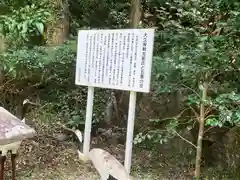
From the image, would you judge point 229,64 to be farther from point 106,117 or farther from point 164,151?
point 106,117

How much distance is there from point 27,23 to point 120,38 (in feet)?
3.31

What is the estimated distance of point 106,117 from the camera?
4.97m

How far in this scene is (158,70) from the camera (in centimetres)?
392

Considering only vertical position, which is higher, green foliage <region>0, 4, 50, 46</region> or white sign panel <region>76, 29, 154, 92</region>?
green foliage <region>0, 4, 50, 46</region>

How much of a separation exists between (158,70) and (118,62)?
0.47 metres

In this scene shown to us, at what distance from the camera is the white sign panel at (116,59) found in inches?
140

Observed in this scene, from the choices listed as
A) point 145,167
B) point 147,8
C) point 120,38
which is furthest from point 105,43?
point 147,8

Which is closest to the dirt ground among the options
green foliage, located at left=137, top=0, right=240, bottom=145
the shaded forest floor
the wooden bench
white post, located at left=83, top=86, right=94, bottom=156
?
the shaded forest floor

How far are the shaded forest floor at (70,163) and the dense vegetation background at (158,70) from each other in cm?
17

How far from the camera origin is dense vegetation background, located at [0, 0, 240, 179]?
3.32 m

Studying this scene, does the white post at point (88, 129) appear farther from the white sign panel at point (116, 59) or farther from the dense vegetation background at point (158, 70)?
the dense vegetation background at point (158, 70)

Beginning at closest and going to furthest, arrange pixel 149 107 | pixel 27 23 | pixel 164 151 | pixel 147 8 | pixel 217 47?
pixel 217 47
pixel 27 23
pixel 164 151
pixel 149 107
pixel 147 8

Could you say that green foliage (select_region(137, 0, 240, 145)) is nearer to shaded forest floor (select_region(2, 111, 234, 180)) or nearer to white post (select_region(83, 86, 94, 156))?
shaded forest floor (select_region(2, 111, 234, 180))

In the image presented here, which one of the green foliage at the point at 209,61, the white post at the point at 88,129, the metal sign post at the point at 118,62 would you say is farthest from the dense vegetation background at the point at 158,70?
the white post at the point at 88,129
